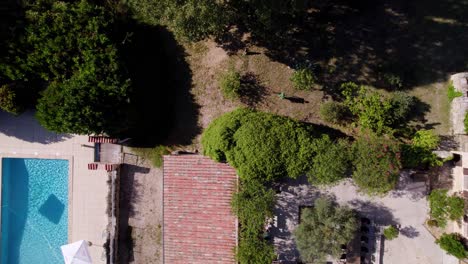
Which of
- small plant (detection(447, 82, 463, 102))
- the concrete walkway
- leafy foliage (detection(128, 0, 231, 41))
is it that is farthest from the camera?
the concrete walkway

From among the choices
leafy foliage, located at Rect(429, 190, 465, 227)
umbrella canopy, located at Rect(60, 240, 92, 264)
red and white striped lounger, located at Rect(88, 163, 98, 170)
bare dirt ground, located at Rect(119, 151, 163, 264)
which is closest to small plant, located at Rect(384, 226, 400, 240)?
leafy foliage, located at Rect(429, 190, 465, 227)

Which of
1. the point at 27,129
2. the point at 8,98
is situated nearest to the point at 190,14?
the point at 8,98

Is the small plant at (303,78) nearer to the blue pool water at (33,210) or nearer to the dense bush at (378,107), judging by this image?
the dense bush at (378,107)

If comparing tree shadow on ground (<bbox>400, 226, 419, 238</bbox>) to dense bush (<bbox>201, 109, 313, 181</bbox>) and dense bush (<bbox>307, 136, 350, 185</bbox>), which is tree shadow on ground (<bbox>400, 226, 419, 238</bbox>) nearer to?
dense bush (<bbox>307, 136, 350, 185</bbox>)

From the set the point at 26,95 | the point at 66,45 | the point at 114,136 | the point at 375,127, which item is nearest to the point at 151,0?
the point at 66,45

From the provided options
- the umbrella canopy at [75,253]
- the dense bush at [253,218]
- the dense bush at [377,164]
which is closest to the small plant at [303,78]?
the dense bush at [377,164]

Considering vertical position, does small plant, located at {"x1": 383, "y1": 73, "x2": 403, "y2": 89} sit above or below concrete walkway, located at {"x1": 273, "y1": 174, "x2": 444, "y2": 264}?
above

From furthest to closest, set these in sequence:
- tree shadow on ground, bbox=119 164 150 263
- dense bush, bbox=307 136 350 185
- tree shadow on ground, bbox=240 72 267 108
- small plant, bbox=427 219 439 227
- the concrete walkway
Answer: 1. tree shadow on ground, bbox=119 164 150 263
2. tree shadow on ground, bbox=240 72 267 108
3. the concrete walkway
4. small plant, bbox=427 219 439 227
5. dense bush, bbox=307 136 350 185

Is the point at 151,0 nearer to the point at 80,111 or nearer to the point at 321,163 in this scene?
A: the point at 80,111
